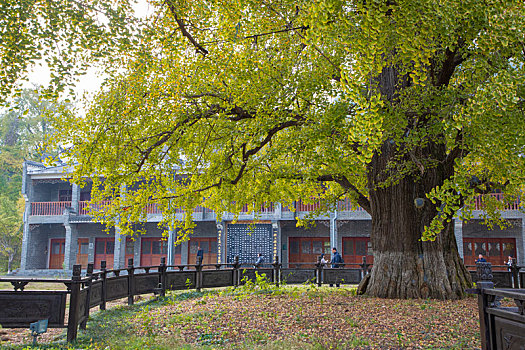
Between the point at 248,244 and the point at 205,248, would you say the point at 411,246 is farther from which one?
the point at 205,248

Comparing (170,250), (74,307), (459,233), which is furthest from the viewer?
(170,250)

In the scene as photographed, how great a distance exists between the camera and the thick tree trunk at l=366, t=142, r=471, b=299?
1101cm

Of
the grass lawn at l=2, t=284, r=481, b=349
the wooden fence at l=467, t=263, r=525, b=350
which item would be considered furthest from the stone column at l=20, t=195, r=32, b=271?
the wooden fence at l=467, t=263, r=525, b=350

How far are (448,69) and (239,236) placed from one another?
19318 millimetres

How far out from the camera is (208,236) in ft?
95.5

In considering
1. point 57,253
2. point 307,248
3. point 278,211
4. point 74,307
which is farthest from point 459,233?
point 57,253

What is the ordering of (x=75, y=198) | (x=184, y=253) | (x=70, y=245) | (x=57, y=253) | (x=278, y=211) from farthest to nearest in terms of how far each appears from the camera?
(x=57, y=253) < (x=184, y=253) < (x=75, y=198) < (x=70, y=245) < (x=278, y=211)

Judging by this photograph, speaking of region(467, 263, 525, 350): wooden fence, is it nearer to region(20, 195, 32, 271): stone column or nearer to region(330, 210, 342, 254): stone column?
region(330, 210, 342, 254): stone column

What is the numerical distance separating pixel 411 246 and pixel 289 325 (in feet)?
14.7

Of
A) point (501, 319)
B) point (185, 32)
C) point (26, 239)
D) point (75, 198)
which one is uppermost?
point (185, 32)

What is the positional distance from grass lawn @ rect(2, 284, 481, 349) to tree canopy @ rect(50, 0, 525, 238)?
70.5 inches

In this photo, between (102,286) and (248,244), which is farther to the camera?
(248,244)

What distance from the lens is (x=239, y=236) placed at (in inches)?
1060

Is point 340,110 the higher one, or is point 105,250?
point 340,110
